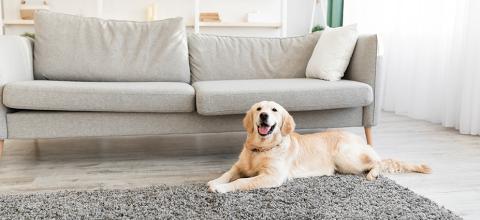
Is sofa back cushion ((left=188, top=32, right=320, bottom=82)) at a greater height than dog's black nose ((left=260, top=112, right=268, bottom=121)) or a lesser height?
greater

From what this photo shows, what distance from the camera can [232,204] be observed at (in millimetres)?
1777

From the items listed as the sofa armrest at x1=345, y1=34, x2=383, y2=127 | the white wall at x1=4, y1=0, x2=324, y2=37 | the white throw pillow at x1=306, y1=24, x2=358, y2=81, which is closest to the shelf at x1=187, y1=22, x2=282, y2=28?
the white wall at x1=4, y1=0, x2=324, y2=37

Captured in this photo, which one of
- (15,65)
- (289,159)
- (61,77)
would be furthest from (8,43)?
(289,159)

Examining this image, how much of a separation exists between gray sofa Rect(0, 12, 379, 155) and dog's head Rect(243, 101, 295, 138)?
1.10ft

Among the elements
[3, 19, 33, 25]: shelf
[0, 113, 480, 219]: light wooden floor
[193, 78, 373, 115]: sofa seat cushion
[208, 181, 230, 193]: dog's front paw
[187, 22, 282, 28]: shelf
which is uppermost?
[3, 19, 33, 25]: shelf

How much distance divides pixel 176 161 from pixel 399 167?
4.07 ft

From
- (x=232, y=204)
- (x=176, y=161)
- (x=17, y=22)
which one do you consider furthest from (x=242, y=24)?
(x=232, y=204)

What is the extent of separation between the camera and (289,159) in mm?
2164

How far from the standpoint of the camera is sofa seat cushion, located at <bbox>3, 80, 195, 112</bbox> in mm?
2301

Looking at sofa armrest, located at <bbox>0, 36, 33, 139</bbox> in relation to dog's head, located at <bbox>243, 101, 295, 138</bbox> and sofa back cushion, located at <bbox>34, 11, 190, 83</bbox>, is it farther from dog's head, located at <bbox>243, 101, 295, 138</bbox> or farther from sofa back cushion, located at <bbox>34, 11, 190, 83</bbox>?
dog's head, located at <bbox>243, 101, 295, 138</bbox>

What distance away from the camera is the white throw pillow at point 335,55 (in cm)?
287

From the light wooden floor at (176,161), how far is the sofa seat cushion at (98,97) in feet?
1.11

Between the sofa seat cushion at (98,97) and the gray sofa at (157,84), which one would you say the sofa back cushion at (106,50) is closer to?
the gray sofa at (157,84)

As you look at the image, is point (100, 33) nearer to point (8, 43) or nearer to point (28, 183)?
point (8, 43)
